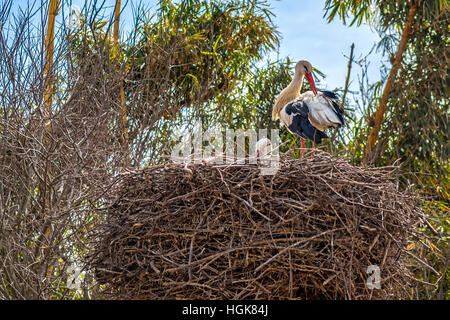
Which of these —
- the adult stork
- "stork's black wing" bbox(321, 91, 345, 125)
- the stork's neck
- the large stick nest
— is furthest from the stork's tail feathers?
the large stick nest

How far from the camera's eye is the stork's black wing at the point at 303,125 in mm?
5574

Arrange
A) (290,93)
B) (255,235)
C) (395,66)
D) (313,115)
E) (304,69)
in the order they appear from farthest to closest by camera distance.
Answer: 1. (395,66)
2. (304,69)
3. (290,93)
4. (313,115)
5. (255,235)

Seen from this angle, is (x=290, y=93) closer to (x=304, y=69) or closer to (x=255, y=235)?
(x=304, y=69)

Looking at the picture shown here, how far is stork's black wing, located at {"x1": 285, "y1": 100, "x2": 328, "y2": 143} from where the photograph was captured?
5.57 metres

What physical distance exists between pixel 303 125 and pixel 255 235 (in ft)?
7.03

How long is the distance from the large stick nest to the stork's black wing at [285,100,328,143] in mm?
1539

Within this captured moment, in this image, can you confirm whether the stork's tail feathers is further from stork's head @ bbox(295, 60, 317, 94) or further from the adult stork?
stork's head @ bbox(295, 60, 317, 94)

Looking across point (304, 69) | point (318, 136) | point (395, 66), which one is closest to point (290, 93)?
point (304, 69)

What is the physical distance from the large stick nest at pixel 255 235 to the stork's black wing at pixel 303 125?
1.54 m

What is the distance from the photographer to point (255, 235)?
365 cm

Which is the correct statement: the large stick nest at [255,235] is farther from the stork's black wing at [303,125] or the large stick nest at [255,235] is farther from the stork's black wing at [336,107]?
the stork's black wing at [336,107]

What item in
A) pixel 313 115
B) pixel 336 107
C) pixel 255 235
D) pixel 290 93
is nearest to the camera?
pixel 255 235

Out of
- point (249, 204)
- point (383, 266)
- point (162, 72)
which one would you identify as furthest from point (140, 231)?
point (162, 72)
